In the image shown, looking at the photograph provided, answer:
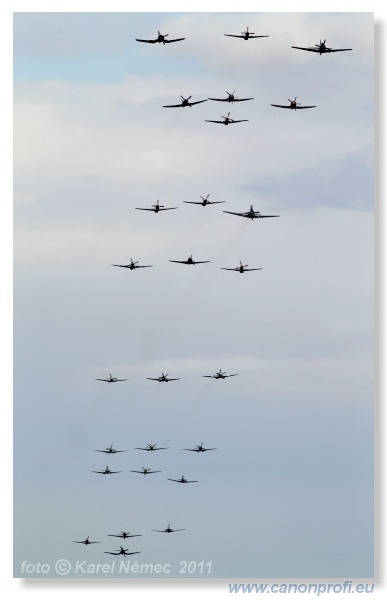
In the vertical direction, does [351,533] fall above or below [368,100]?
below

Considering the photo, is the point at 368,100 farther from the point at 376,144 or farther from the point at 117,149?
the point at 117,149

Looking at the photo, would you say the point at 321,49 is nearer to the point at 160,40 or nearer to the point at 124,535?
the point at 160,40

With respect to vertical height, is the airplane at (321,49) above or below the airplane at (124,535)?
above

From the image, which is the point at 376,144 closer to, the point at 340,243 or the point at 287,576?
the point at 340,243

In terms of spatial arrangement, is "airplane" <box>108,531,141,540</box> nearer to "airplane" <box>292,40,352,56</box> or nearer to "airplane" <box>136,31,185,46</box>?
"airplane" <box>136,31,185,46</box>

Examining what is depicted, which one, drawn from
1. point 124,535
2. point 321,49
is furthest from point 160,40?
point 124,535

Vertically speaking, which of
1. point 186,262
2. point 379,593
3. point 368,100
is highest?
point 368,100

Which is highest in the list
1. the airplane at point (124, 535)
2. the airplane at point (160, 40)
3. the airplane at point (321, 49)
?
the airplane at point (160, 40)

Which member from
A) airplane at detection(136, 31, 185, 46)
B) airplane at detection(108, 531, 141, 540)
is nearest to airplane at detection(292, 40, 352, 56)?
airplane at detection(136, 31, 185, 46)

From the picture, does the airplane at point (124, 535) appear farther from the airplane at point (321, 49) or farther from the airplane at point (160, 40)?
the airplane at point (321, 49)

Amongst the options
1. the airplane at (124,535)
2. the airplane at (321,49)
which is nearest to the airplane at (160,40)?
the airplane at (321,49)

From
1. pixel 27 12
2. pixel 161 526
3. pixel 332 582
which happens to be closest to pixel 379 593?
pixel 332 582
